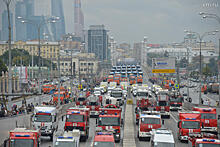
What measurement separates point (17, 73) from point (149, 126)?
4417 centimetres

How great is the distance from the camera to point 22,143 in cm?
1989

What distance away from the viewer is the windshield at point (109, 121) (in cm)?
2706

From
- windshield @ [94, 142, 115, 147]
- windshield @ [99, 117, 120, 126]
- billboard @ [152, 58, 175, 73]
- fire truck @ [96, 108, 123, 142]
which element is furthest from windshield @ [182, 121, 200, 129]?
billboard @ [152, 58, 175, 73]

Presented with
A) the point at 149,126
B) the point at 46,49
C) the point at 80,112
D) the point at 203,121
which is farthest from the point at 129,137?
the point at 46,49

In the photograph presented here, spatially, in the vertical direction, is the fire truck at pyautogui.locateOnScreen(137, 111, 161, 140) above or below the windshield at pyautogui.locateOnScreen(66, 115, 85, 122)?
below

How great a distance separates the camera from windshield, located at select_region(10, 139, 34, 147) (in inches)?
782

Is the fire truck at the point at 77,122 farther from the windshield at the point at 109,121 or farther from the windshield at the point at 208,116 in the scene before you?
the windshield at the point at 208,116

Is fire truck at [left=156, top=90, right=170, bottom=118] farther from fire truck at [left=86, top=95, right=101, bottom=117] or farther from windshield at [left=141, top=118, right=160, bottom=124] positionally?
windshield at [left=141, top=118, right=160, bottom=124]

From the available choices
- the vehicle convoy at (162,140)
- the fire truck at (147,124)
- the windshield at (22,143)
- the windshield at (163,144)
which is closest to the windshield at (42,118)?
the fire truck at (147,124)

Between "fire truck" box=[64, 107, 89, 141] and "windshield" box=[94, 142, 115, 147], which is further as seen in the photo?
"fire truck" box=[64, 107, 89, 141]

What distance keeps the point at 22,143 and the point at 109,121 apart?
8.30 metres

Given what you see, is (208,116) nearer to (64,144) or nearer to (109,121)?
(109,121)

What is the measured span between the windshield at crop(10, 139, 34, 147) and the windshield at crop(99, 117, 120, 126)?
7.63m

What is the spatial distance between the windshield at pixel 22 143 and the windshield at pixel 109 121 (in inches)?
301
